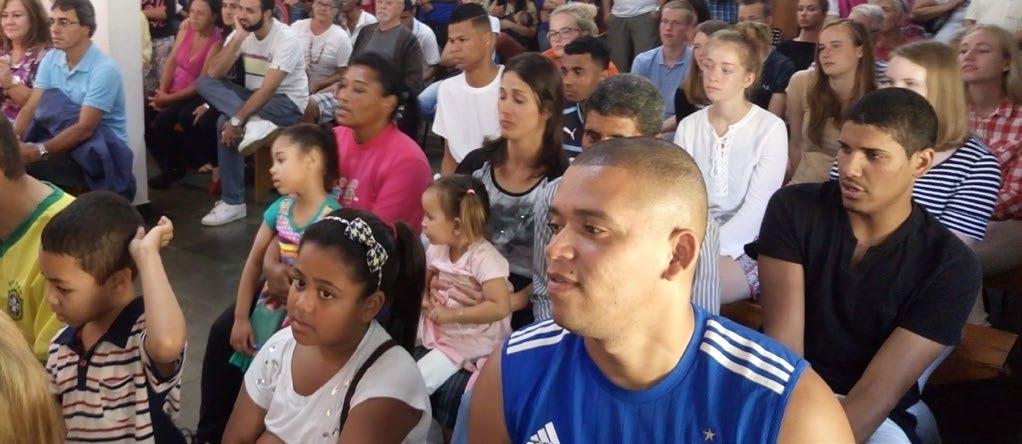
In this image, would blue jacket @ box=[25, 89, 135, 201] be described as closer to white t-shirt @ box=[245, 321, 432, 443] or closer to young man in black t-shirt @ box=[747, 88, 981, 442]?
white t-shirt @ box=[245, 321, 432, 443]

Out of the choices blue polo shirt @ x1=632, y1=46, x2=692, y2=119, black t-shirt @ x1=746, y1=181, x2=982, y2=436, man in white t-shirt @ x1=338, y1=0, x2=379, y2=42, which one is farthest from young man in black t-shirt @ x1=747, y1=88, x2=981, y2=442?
man in white t-shirt @ x1=338, y1=0, x2=379, y2=42

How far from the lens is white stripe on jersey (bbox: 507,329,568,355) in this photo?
4.90ft

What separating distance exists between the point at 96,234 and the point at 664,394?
1.35 m

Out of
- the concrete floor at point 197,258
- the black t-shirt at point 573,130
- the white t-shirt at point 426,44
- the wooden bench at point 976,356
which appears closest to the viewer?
the wooden bench at point 976,356

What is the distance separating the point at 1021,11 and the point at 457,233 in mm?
3378

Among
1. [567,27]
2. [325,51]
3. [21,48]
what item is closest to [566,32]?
[567,27]

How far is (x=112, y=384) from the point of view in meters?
2.02

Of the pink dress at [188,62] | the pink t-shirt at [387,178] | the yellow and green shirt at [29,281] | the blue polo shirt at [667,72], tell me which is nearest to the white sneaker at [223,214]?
the pink dress at [188,62]

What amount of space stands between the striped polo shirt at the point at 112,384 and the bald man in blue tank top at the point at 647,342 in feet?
3.36

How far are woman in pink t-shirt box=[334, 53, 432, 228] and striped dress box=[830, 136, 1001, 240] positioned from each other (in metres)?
1.40

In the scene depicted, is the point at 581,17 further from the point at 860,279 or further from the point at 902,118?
the point at 860,279

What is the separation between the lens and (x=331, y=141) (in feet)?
10.1

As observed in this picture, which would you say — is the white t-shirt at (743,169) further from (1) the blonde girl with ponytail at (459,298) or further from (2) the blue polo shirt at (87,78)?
(2) the blue polo shirt at (87,78)

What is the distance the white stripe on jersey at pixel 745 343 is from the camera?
1.34 metres
